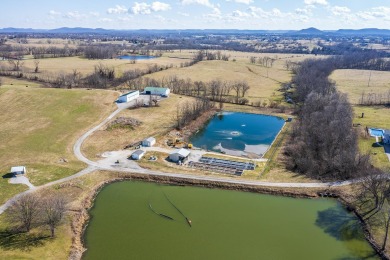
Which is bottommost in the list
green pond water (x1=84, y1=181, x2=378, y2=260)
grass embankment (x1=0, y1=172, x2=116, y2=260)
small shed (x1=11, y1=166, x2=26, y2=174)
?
green pond water (x1=84, y1=181, x2=378, y2=260)

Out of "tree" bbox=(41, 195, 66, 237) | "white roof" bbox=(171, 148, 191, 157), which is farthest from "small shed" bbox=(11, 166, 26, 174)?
"white roof" bbox=(171, 148, 191, 157)

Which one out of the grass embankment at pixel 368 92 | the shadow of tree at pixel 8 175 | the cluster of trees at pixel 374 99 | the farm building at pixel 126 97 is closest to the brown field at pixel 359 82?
the grass embankment at pixel 368 92

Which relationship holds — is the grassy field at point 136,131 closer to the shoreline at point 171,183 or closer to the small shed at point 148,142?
the small shed at point 148,142

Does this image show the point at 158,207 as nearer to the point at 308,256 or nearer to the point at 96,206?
the point at 96,206

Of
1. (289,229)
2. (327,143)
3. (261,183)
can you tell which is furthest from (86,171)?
(327,143)

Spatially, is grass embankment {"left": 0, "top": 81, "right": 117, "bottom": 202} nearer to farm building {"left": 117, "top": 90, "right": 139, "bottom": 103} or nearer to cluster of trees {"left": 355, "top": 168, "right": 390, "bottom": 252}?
farm building {"left": 117, "top": 90, "right": 139, "bottom": 103}
